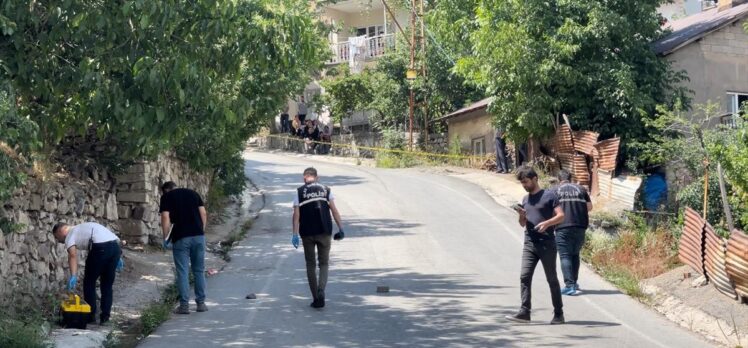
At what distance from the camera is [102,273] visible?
40.2 feet

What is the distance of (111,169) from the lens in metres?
17.4

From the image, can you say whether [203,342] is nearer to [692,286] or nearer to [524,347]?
[524,347]

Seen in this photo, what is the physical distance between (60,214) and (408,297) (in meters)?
4.86

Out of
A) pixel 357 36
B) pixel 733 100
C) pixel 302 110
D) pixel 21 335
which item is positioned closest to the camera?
pixel 21 335

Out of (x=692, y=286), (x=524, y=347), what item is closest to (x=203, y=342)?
(x=524, y=347)

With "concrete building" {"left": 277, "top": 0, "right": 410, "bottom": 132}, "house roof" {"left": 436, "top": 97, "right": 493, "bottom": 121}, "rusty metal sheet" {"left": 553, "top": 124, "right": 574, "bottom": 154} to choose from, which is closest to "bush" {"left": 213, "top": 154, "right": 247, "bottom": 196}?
"rusty metal sheet" {"left": 553, "top": 124, "right": 574, "bottom": 154}

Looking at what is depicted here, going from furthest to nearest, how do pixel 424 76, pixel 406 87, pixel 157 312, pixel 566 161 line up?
pixel 406 87 → pixel 424 76 → pixel 566 161 → pixel 157 312

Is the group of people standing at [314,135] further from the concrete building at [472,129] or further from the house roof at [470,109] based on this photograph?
the concrete building at [472,129]

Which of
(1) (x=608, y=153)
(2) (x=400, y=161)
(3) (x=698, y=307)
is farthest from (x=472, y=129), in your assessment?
(3) (x=698, y=307)

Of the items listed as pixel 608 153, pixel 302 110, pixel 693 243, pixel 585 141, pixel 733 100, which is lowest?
pixel 693 243

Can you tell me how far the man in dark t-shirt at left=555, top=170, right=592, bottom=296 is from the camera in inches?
547

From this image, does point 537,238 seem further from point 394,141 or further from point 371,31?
point 371,31

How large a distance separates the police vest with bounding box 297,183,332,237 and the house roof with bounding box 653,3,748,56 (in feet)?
55.0

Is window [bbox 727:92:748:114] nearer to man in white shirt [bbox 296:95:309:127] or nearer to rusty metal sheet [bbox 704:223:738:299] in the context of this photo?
rusty metal sheet [bbox 704:223:738:299]
